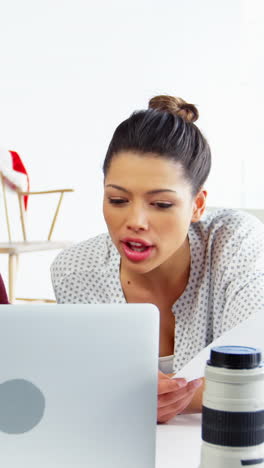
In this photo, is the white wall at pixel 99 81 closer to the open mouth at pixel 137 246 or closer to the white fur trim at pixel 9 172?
the white fur trim at pixel 9 172

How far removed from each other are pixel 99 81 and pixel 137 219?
3442 millimetres

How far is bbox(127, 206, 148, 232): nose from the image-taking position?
1194mm

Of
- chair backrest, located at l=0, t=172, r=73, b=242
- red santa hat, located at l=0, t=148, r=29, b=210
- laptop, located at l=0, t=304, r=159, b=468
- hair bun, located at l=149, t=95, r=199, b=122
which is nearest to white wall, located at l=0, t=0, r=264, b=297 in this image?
chair backrest, located at l=0, t=172, r=73, b=242

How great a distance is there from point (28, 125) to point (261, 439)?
13.4 ft

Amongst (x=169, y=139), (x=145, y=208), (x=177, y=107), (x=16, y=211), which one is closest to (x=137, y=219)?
(x=145, y=208)

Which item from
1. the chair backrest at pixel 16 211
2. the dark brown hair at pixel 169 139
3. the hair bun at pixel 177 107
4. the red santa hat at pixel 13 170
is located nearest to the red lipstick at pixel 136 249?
the dark brown hair at pixel 169 139

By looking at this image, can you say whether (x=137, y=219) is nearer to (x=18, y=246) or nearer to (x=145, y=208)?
(x=145, y=208)

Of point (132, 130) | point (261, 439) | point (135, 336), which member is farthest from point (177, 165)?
point (261, 439)

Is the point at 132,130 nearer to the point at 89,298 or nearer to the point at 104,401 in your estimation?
the point at 89,298

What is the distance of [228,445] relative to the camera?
594 mm

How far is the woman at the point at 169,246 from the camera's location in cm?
123

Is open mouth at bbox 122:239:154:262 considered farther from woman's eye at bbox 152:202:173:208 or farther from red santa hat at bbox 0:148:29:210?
red santa hat at bbox 0:148:29:210

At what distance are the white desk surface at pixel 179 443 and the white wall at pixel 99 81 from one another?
353 centimetres

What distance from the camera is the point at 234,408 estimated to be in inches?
23.1
